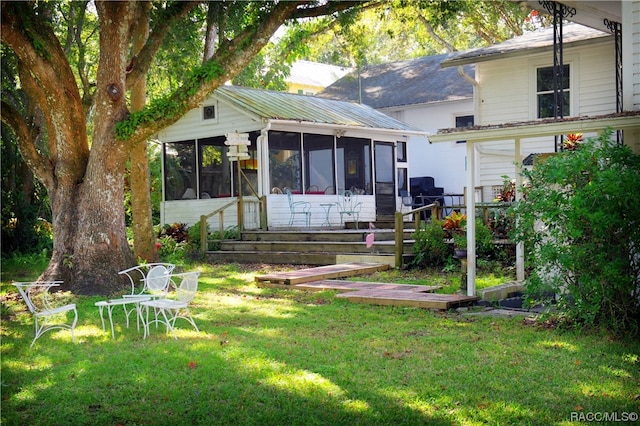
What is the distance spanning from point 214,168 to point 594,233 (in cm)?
1382

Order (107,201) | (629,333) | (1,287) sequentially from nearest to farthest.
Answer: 1. (629,333)
2. (107,201)
3. (1,287)

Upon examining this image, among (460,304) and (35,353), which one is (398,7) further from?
(35,353)

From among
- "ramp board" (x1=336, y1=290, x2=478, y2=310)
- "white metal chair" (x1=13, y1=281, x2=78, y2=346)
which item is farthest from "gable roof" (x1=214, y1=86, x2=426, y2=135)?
"white metal chair" (x1=13, y1=281, x2=78, y2=346)

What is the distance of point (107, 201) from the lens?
11.5m

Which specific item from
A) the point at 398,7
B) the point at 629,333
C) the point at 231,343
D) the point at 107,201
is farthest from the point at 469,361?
the point at 398,7

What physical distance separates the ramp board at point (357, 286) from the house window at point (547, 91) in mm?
7391

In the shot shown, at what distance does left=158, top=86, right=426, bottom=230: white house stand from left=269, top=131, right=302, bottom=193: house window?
1.1 inches

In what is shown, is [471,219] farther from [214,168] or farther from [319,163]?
[214,168]

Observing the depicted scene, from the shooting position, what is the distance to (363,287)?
11461 mm

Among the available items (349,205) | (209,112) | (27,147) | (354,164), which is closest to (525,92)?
(354,164)

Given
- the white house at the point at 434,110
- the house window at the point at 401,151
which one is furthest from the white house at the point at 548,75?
the white house at the point at 434,110

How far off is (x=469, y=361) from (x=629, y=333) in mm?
1985

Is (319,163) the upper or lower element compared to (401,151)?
lower

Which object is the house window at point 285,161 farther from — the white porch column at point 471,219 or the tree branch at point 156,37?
the white porch column at point 471,219
